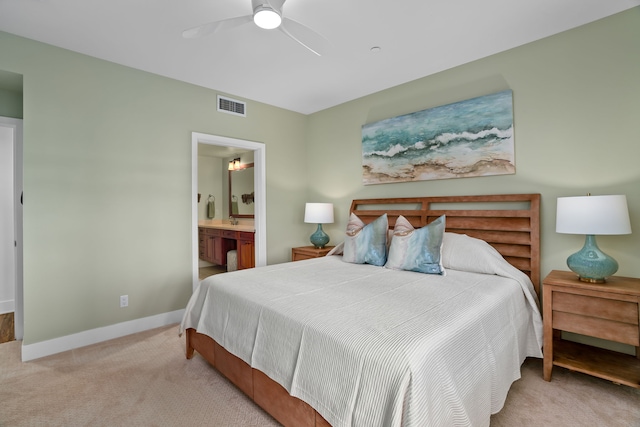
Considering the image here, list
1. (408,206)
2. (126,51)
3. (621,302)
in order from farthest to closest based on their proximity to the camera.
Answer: (408,206) < (126,51) < (621,302)

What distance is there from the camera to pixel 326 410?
1338 mm

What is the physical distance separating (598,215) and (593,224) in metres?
0.06

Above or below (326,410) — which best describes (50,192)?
above

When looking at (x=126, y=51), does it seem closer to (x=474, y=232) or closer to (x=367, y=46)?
(x=367, y=46)

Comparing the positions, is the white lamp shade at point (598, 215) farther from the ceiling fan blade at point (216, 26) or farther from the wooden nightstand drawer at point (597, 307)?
the ceiling fan blade at point (216, 26)

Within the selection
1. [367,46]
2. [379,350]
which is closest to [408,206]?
Answer: [367,46]

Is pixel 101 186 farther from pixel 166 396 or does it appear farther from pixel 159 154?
pixel 166 396

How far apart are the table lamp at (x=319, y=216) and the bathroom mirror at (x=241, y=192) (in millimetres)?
1950

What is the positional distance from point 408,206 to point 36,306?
3.61 metres

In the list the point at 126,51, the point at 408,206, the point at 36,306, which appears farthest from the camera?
the point at 408,206

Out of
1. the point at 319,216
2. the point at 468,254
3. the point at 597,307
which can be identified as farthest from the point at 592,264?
the point at 319,216

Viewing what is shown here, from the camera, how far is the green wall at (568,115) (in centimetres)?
222

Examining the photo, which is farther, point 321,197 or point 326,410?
point 321,197

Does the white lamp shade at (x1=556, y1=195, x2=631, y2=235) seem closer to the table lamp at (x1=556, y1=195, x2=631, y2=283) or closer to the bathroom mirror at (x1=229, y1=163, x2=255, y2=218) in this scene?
the table lamp at (x1=556, y1=195, x2=631, y2=283)
